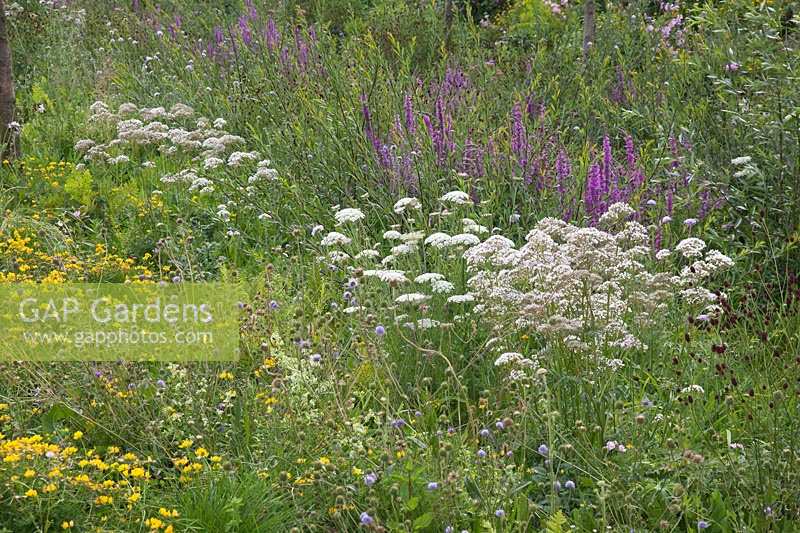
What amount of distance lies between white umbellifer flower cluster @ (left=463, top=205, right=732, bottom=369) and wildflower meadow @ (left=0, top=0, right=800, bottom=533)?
15mm

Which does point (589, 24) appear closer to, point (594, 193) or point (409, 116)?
point (409, 116)

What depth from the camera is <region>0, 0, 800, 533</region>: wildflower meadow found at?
2.87 metres

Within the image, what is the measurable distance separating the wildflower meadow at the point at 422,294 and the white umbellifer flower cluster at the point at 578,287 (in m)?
0.02

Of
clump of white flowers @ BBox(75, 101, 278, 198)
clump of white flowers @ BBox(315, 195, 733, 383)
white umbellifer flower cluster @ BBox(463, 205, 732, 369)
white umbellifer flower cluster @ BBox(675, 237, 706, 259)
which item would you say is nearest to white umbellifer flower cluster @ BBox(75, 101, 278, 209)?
clump of white flowers @ BBox(75, 101, 278, 198)

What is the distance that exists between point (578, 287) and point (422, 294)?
694 mm

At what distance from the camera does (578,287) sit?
3.18 meters

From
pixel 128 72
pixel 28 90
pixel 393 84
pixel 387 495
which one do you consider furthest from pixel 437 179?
pixel 28 90

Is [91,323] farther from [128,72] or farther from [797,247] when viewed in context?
[128,72]

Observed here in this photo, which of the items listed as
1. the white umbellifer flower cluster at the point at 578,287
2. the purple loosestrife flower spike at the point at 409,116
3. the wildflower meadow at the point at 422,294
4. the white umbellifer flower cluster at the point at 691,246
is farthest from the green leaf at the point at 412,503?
the purple loosestrife flower spike at the point at 409,116

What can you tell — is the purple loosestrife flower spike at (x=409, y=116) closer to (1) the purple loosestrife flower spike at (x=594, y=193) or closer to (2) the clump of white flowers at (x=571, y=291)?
(1) the purple loosestrife flower spike at (x=594, y=193)

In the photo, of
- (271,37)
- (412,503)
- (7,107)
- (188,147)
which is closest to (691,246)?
(412,503)

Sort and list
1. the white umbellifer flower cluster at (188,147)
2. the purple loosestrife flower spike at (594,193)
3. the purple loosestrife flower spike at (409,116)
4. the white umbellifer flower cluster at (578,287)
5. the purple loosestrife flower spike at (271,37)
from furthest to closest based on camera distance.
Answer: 1. the purple loosestrife flower spike at (271,37)
2. the purple loosestrife flower spike at (409,116)
3. the white umbellifer flower cluster at (188,147)
4. the purple loosestrife flower spike at (594,193)
5. the white umbellifer flower cluster at (578,287)

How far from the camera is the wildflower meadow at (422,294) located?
9.41 ft

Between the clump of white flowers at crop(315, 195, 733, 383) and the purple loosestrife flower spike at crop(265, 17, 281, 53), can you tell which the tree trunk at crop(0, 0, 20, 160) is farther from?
the clump of white flowers at crop(315, 195, 733, 383)
